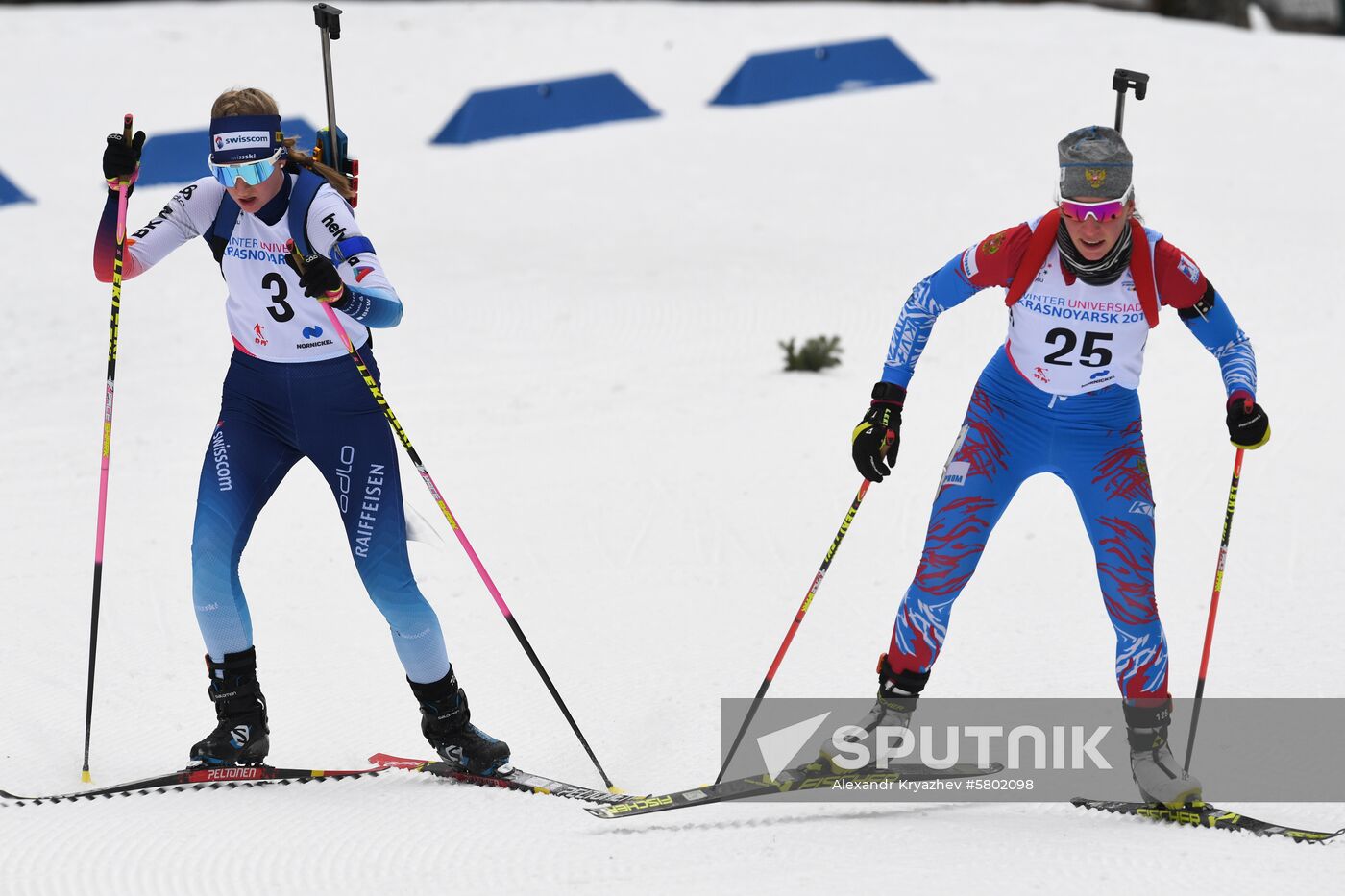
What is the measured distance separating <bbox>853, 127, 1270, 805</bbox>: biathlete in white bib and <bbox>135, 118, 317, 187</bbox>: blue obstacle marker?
9.51m

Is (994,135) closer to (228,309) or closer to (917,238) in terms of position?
(917,238)

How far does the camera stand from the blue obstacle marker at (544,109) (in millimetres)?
14891

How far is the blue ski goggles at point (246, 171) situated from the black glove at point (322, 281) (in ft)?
1.10

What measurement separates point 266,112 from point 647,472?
13.2 ft

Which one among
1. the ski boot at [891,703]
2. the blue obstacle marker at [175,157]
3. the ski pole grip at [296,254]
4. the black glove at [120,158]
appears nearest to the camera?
the ski pole grip at [296,254]

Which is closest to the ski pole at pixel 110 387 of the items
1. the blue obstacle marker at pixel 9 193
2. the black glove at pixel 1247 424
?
the black glove at pixel 1247 424

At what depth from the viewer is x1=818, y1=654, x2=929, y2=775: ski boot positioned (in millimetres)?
4992

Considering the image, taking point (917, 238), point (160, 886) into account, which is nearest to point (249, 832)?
point (160, 886)

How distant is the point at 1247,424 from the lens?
461 centimetres

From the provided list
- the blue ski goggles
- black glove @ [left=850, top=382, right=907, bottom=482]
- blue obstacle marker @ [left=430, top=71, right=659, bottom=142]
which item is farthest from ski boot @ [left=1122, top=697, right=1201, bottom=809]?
blue obstacle marker @ [left=430, top=71, right=659, bottom=142]

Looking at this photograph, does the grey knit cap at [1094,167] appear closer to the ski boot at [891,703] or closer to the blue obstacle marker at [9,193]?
the ski boot at [891,703]

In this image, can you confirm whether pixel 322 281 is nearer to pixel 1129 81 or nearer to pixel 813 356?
pixel 1129 81

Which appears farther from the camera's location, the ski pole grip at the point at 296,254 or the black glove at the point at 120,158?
the black glove at the point at 120,158

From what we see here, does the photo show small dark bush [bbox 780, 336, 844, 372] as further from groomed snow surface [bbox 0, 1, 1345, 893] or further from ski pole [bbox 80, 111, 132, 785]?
ski pole [bbox 80, 111, 132, 785]
